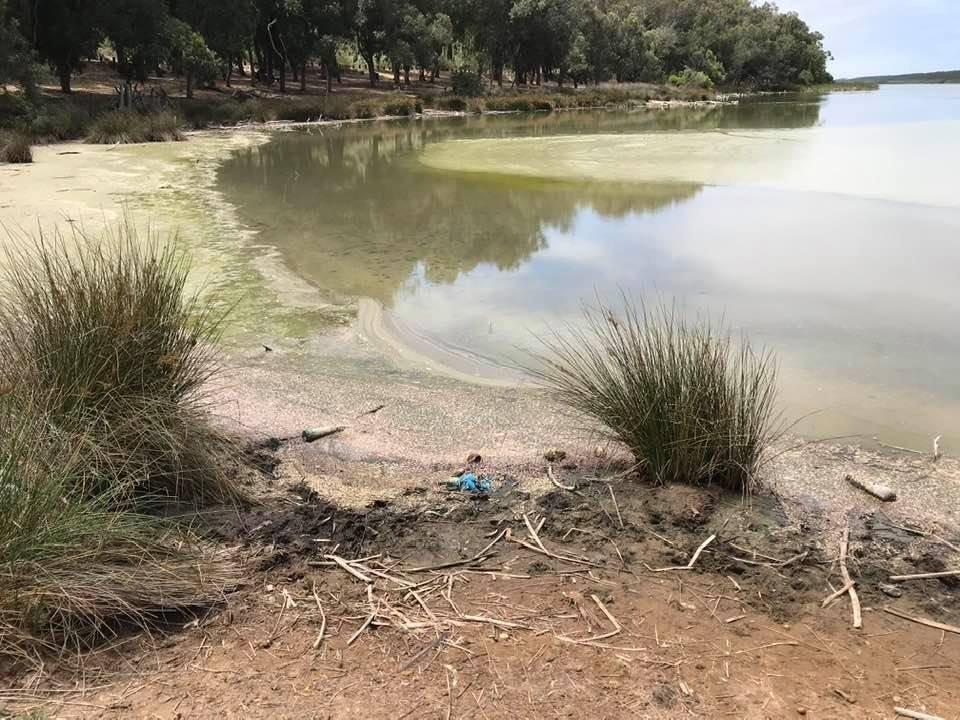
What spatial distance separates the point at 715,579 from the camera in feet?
8.03

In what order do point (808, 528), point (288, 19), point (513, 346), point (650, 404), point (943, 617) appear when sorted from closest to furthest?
point (943, 617), point (808, 528), point (650, 404), point (513, 346), point (288, 19)

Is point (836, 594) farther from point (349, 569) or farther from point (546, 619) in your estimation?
point (349, 569)

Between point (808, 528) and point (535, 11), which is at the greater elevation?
point (535, 11)

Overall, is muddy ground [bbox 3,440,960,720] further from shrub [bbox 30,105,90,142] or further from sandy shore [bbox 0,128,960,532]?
shrub [bbox 30,105,90,142]

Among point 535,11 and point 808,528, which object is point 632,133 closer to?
point 808,528

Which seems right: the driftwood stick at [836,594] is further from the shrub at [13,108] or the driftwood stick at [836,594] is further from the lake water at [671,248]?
the shrub at [13,108]

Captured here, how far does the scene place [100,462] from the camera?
246 centimetres

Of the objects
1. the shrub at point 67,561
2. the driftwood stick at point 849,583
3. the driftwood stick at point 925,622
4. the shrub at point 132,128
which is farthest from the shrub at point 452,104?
the driftwood stick at point 925,622

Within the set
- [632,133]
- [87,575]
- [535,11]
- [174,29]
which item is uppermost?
[535,11]

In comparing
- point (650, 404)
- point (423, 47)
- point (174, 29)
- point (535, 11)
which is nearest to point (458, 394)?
point (650, 404)

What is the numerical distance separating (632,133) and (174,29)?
1398 cm

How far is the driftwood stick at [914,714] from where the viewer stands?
180 centimetres

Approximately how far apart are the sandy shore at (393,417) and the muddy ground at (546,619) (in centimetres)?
23

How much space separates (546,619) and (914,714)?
95 cm
